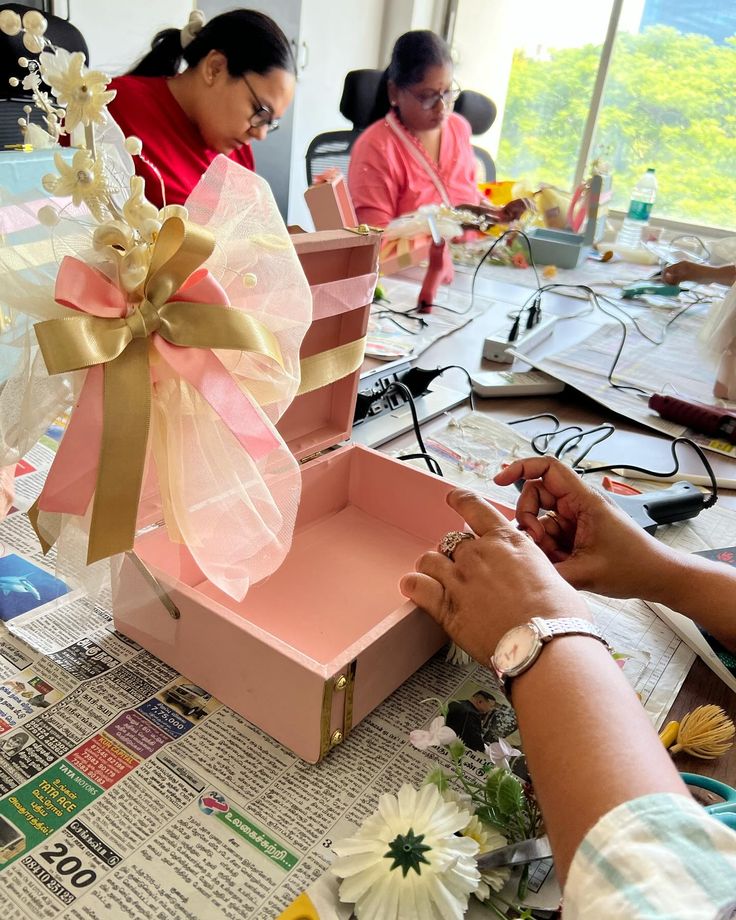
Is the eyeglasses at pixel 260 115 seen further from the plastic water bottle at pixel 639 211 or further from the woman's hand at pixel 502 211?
the plastic water bottle at pixel 639 211

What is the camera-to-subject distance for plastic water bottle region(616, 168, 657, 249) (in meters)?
2.66

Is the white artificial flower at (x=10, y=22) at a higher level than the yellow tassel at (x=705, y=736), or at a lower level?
higher

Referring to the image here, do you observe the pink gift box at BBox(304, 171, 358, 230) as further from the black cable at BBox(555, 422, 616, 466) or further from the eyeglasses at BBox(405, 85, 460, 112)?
the eyeglasses at BBox(405, 85, 460, 112)

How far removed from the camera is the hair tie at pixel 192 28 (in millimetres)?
1478

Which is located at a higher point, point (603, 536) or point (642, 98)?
point (642, 98)

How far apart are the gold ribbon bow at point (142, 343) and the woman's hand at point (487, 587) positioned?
0.82 feet

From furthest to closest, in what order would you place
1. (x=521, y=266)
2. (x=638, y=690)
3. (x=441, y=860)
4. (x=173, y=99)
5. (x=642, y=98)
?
1. (x=642, y=98)
2. (x=521, y=266)
3. (x=173, y=99)
4. (x=638, y=690)
5. (x=441, y=860)

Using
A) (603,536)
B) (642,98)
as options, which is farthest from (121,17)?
(603,536)

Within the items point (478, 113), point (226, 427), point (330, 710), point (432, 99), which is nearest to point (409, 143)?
point (432, 99)

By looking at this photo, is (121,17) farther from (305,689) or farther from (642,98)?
(305,689)

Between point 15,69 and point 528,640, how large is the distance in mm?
1452

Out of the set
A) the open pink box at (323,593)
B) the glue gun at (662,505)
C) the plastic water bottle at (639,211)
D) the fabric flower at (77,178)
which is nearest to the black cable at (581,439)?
the glue gun at (662,505)

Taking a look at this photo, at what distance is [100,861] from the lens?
464 millimetres

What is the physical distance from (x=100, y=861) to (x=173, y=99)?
5.12 feet
